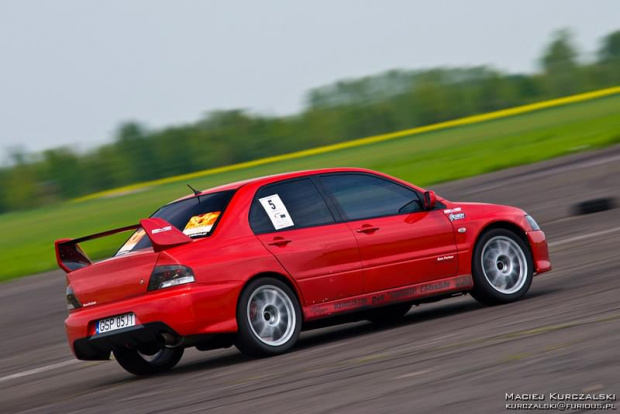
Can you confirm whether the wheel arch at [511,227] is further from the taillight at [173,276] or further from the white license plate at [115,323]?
the white license plate at [115,323]

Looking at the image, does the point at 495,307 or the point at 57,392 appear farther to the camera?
the point at 495,307

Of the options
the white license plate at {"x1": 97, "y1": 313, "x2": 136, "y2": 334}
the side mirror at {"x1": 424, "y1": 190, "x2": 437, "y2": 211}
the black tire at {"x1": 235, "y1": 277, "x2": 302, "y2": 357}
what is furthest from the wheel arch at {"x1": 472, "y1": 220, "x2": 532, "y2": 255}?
the white license plate at {"x1": 97, "y1": 313, "x2": 136, "y2": 334}

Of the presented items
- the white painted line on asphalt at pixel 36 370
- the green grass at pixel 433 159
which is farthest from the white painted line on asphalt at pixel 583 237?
the green grass at pixel 433 159

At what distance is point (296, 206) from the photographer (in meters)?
9.45

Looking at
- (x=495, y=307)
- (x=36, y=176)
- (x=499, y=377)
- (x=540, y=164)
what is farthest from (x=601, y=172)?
(x=36, y=176)

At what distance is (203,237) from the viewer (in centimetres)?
888

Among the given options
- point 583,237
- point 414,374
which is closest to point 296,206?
point 414,374

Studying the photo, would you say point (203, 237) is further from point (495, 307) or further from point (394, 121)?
point (394, 121)

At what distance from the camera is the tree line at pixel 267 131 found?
268 ft

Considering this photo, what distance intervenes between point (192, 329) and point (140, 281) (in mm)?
548

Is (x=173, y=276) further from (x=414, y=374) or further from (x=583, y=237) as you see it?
(x=583, y=237)

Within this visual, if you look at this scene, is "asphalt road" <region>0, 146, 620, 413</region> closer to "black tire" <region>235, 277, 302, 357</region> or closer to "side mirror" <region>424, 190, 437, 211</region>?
"black tire" <region>235, 277, 302, 357</region>

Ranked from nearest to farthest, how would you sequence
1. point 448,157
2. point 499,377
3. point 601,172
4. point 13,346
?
point 499,377, point 13,346, point 601,172, point 448,157

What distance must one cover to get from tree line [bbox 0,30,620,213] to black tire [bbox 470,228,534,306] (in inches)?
2590
